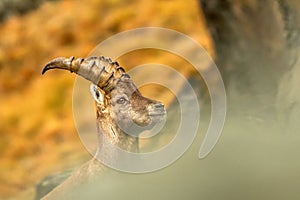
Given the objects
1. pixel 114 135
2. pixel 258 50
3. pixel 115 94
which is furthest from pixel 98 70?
pixel 258 50

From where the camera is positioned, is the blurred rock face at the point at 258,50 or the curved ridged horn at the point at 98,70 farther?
the blurred rock face at the point at 258,50

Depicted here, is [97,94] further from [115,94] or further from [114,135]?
[114,135]

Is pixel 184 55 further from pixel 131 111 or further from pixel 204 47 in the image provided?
pixel 131 111

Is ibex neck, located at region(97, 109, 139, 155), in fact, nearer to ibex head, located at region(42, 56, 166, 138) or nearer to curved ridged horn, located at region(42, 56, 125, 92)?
ibex head, located at region(42, 56, 166, 138)

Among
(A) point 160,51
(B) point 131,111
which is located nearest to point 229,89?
(B) point 131,111


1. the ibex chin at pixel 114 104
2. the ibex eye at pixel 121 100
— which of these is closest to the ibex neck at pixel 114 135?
the ibex chin at pixel 114 104

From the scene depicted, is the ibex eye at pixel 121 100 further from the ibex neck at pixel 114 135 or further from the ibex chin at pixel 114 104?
the ibex neck at pixel 114 135

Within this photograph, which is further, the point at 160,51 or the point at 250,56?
the point at 160,51

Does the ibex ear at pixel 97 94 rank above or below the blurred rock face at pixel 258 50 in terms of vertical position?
below
